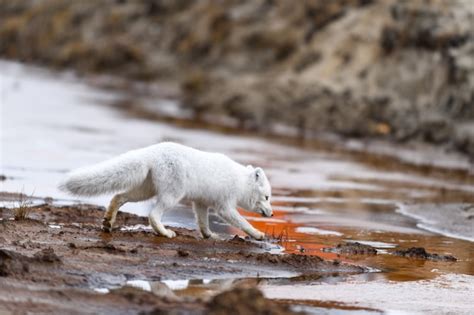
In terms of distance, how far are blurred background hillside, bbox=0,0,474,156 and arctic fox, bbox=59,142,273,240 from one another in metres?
14.5

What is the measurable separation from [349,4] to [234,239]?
27476 millimetres

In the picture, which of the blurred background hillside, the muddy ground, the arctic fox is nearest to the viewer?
the muddy ground

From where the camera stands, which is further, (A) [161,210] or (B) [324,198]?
(B) [324,198]

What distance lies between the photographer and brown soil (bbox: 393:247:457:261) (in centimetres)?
1108

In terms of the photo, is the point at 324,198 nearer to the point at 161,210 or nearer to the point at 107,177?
the point at 161,210

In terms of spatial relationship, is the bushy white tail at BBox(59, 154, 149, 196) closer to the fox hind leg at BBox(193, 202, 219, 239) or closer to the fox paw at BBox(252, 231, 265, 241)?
the fox hind leg at BBox(193, 202, 219, 239)

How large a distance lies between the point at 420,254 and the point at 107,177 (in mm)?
3408

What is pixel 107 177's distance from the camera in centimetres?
991

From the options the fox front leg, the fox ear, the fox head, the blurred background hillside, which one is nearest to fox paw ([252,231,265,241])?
the fox front leg

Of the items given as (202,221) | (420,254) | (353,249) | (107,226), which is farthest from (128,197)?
(420,254)

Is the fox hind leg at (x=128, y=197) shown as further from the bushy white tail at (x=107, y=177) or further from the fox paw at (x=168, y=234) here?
the fox paw at (x=168, y=234)

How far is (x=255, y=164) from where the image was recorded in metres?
20.1

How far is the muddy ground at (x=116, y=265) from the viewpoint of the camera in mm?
7391

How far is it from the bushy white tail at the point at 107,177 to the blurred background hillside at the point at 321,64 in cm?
1567
